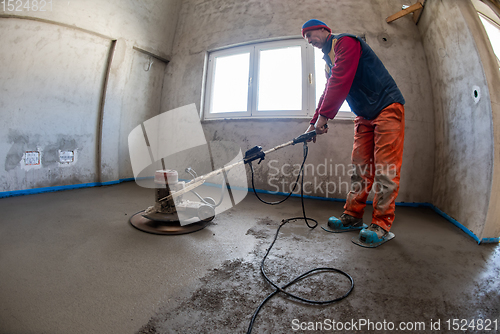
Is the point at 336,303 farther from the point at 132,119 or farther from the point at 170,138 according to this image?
the point at 132,119

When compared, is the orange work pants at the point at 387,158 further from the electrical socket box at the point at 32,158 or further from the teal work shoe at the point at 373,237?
the electrical socket box at the point at 32,158

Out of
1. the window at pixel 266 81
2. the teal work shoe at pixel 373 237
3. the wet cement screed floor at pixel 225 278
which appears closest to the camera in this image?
the wet cement screed floor at pixel 225 278

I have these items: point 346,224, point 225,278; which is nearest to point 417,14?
point 346,224

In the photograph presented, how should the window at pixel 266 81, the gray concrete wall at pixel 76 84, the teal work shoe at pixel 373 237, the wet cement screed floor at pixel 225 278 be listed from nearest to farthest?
the wet cement screed floor at pixel 225 278 → the teal work shoe at pixel 373 237 → the gray concrete wall at pixel 76 84 → the window at pixel 266 81

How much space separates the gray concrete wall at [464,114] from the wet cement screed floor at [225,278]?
285 mm

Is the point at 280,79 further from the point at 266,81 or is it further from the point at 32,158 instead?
the point at 32,158

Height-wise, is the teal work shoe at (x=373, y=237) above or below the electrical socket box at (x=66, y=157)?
below

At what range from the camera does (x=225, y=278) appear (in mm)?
1076

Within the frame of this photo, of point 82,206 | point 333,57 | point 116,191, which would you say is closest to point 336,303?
point 333,57

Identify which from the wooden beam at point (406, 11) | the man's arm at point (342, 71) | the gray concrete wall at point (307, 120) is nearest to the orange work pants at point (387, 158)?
the man's arm at point (342, 71)

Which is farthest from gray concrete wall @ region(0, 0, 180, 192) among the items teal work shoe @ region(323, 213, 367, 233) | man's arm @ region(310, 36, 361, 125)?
teal work shoe @ region(323, 213, 367, 233)

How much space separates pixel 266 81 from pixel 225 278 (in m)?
2.84

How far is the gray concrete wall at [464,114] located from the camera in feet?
5.29

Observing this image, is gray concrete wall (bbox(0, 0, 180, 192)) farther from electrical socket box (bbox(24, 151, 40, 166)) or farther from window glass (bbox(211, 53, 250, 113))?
window glass (bbox(211, 53, 250, 113))
